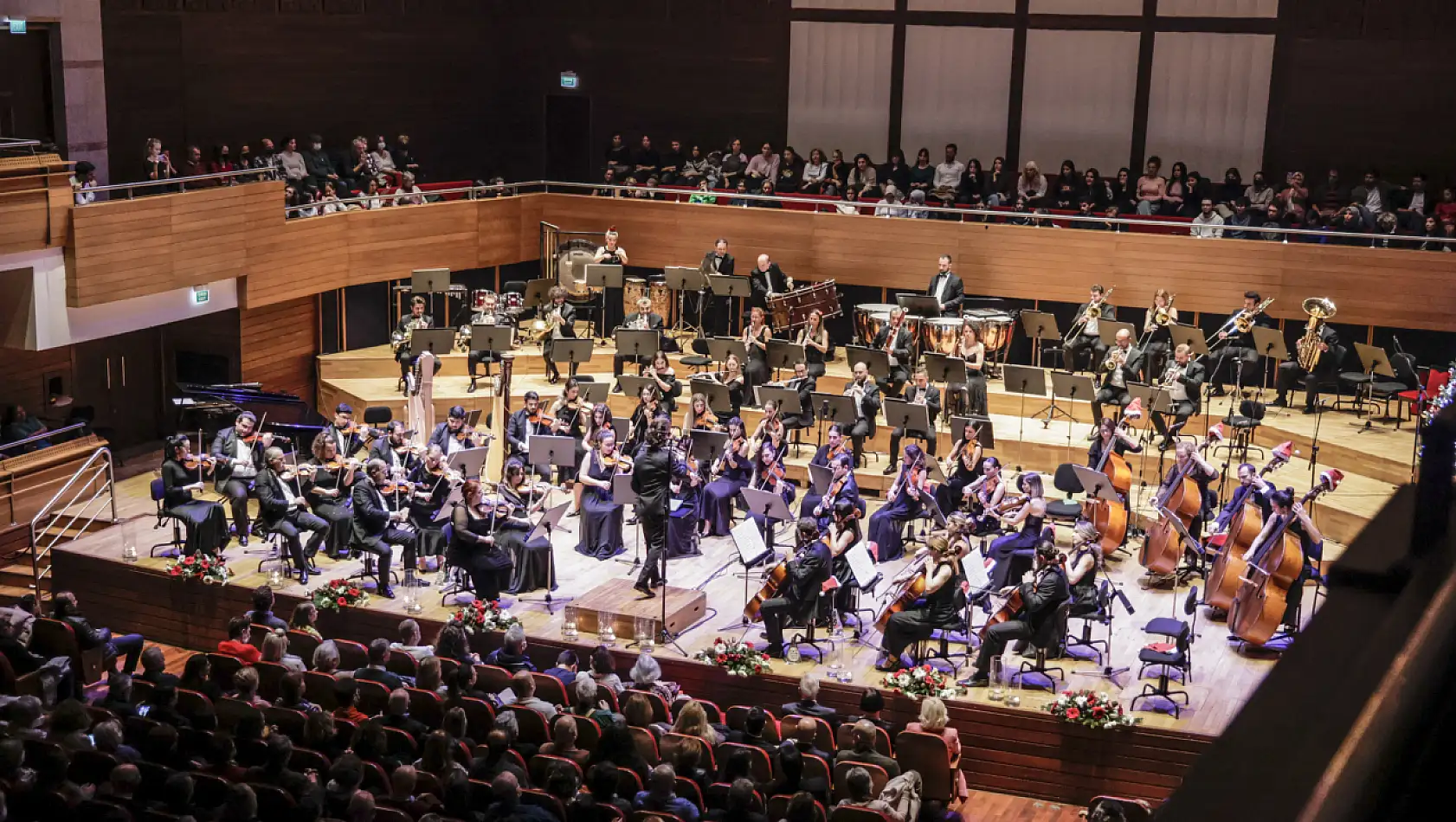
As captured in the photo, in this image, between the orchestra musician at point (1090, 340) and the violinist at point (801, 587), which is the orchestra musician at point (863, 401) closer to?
the orchestra musician at point (1090, 340)

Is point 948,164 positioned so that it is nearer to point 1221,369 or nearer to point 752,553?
point 1221,369

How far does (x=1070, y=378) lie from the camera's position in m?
15.4

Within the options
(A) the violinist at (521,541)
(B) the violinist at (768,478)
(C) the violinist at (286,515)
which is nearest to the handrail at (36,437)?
(C) the violinist at (286,515)

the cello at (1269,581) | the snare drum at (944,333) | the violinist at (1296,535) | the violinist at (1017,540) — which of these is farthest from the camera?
the snare drum at (944,333)

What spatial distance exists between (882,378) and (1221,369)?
4402 millimetres

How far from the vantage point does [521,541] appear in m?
13.4

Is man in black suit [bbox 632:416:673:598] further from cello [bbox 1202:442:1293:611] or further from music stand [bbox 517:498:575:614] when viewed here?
cello [bbox 1202:442:1293:611]

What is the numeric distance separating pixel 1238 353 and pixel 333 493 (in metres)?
9.99

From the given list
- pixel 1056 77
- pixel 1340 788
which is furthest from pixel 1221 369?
pixel 1340 788

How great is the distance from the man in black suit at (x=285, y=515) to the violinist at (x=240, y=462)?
31 cm

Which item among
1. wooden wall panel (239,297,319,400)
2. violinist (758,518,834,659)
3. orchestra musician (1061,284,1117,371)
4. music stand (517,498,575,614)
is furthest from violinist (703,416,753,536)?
wooden wall panel (239,297,319,400)

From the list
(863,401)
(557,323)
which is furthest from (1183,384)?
(557,323)

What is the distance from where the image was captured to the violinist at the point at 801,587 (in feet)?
39.8

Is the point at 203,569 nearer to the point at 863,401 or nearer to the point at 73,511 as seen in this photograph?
the point at 73,511
